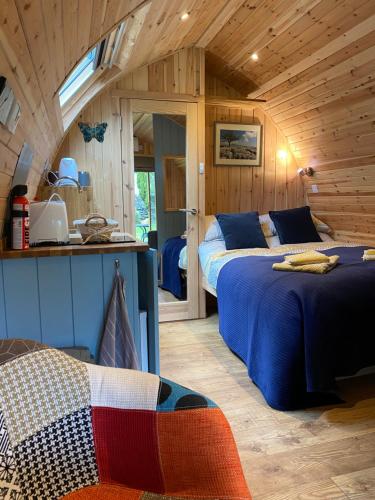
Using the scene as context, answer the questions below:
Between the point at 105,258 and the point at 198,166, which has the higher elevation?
the point at 198,166

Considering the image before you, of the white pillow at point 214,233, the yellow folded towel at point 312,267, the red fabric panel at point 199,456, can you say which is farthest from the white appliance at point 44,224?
the white pillow at point 214,233

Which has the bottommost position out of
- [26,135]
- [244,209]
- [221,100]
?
[244,209]

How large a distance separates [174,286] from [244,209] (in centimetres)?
119

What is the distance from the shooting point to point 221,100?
3676 millimetres

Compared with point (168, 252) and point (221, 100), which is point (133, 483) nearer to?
point (168, 252)

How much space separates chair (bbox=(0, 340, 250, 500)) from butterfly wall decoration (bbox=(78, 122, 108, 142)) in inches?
104

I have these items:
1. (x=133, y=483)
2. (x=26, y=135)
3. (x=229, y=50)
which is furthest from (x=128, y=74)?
(x=133, y=483)

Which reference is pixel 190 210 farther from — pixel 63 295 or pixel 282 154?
pixel 63 295

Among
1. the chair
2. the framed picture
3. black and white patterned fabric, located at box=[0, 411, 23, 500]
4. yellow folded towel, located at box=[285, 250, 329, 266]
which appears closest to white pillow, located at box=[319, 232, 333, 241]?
the framed picture

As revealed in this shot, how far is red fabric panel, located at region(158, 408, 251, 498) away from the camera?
2.63 feet

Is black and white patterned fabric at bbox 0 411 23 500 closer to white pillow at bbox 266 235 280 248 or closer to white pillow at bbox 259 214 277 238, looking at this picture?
white pillow at bbox 266 235 280 248

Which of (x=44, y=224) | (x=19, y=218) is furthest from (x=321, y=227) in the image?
(x=19, y=218)

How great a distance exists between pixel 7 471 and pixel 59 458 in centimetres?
11

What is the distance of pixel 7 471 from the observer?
2.70ft
